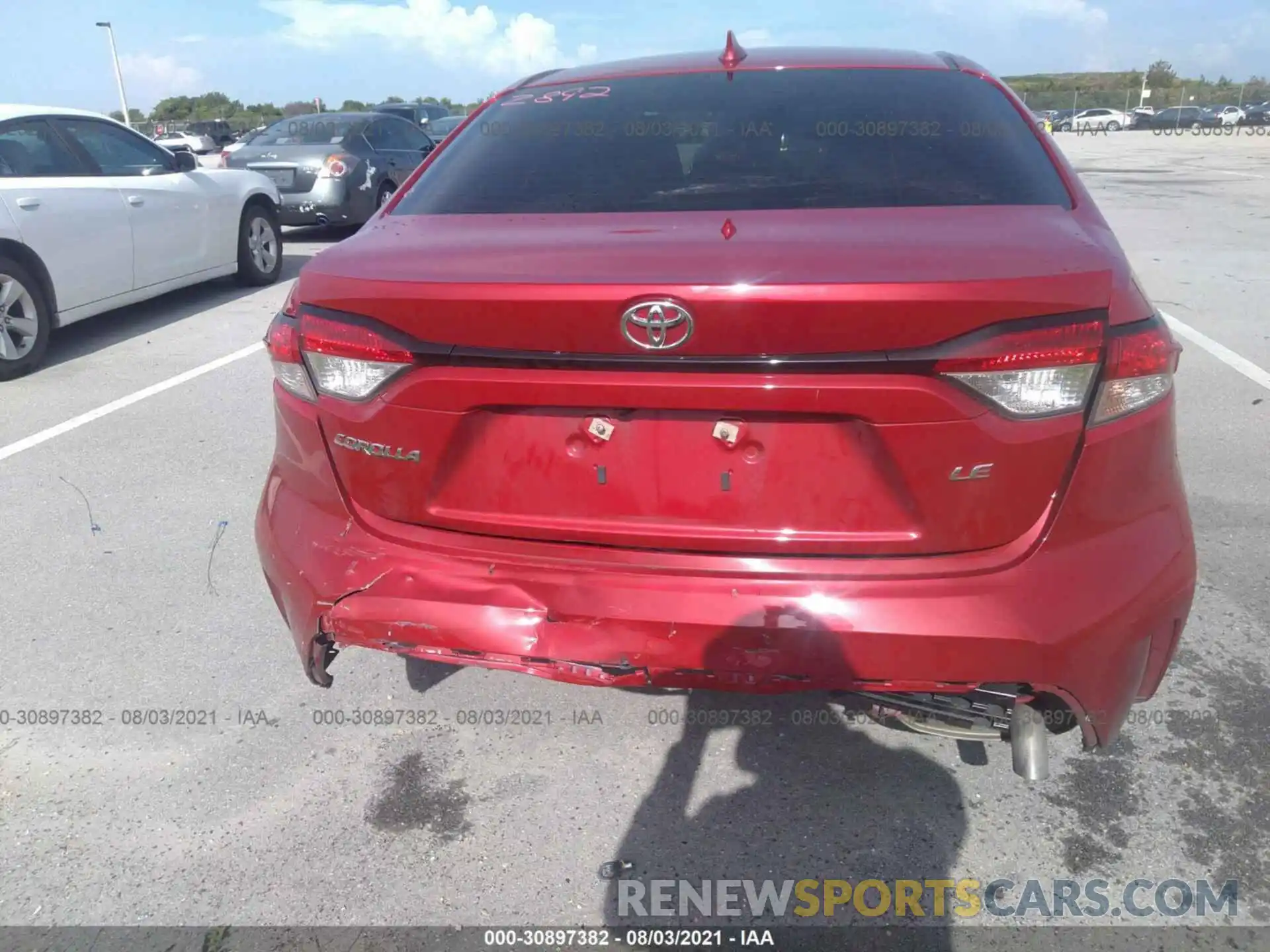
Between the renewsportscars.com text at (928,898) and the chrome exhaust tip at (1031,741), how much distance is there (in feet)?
0.91

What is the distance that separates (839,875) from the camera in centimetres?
214

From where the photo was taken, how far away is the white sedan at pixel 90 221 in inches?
232

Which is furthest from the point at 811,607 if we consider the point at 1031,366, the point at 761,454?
the point at 1031,366

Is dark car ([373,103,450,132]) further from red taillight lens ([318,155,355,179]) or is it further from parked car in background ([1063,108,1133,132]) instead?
parked car in background ([1063,108,1133,132])

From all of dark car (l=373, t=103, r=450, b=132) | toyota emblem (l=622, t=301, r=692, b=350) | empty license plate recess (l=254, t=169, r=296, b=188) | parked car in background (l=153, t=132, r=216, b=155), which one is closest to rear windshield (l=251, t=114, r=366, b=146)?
empty license plate recess (l=254, t=169, r=296, b=188)

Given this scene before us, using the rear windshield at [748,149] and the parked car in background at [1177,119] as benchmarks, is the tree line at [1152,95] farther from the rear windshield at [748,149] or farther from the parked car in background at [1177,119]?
the rear windshield at [748,149]

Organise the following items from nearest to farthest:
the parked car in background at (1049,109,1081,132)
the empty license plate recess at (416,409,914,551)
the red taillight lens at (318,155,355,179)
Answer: the empty license plate recess at (416,409,914,551), the red taillight lens at (318,155,355,179), the parked car in background at (1049,109,1081,132)

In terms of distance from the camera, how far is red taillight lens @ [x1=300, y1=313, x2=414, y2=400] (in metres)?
1.91

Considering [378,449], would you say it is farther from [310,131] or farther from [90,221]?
[310,131]

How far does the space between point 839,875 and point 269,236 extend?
8.10 metres

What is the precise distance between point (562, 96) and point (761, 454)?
65.2 inches

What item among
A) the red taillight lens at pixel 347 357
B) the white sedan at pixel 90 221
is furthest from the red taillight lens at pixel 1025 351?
the white sedan at pixel 90 221

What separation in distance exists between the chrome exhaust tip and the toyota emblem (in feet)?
3.41

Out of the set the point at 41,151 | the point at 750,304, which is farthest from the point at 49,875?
the point at 41,151
